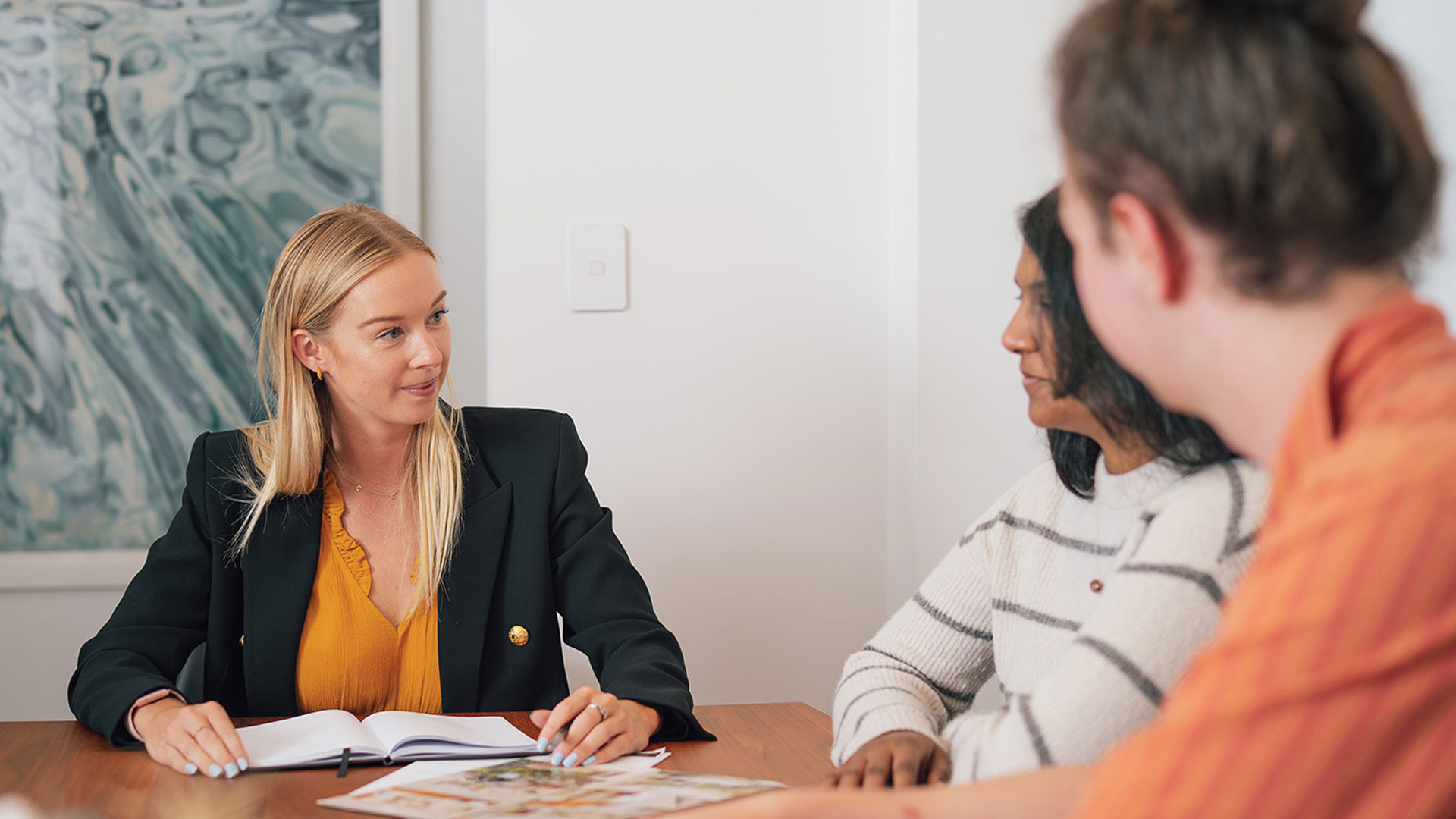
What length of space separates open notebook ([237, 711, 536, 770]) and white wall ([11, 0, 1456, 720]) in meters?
0.85

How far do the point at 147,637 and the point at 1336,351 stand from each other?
1.39m

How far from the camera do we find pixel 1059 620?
104 centimetres

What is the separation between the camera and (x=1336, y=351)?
535 millimetres

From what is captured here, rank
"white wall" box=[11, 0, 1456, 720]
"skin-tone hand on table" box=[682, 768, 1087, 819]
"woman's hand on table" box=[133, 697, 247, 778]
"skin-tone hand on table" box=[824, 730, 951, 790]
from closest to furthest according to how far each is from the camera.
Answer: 1. "skin-tone hand on table" box=[682, 768, 1087, 819]
2. "skin-tone hand on table" box=[824, 730, 951, 790]
3. "woman's hand on table" box=[133, 697, 247, 778]
4. "white wall" box=[11, 0, 1456, 720]

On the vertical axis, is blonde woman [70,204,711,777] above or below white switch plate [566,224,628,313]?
below

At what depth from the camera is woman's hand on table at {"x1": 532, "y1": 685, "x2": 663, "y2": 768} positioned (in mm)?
1107

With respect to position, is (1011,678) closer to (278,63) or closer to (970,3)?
(970,3)

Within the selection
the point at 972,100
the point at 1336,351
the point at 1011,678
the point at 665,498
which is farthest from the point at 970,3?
the point at 1336,351

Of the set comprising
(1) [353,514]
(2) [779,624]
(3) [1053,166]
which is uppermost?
(3) [1053,166]

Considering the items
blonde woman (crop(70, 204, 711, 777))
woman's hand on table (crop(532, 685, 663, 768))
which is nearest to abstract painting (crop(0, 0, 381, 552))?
blonde woman (crop(70, 204, 711, 777))

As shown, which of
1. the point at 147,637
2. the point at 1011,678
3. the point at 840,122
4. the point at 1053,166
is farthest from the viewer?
the point at 840,122

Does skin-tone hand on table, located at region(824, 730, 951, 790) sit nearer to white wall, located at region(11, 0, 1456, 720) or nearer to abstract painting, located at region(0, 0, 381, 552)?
white wall, located at region(11, 0, 1456, 720)

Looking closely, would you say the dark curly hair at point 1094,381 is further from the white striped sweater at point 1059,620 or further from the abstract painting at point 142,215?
the abstract painting at point 142,215

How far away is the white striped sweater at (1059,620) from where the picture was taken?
0.82m
